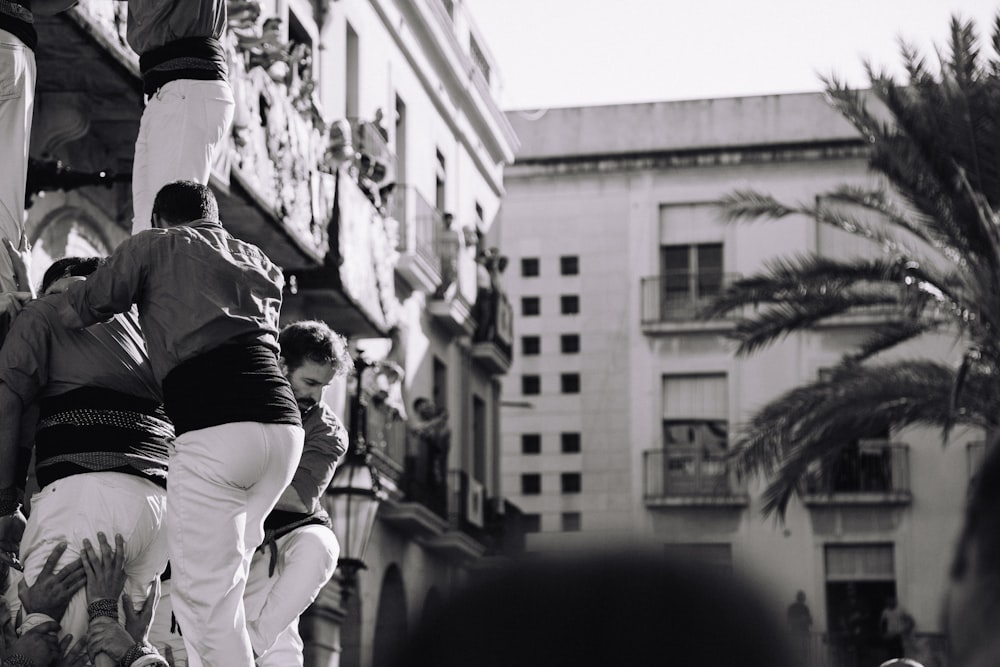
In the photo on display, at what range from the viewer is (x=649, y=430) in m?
45.6

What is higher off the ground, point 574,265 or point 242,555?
point 574,265

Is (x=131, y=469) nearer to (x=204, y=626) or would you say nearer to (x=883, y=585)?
(x=204, y=626)

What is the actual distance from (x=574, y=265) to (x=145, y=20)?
4208 cm

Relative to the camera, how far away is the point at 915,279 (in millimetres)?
19797

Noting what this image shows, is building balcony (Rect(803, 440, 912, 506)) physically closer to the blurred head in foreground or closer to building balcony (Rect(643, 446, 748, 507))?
building balcony (Rect(643, 446, 748, 507))

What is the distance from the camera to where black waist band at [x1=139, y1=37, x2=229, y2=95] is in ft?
22.6

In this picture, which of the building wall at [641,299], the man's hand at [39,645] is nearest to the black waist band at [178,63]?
the man's hand at [39,645]

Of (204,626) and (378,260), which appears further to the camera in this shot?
(378,260)

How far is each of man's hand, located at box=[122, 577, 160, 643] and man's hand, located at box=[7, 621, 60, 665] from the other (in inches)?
8.6

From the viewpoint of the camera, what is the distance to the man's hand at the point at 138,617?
540cm

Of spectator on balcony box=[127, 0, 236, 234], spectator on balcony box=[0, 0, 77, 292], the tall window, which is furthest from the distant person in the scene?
spectator on balcony box=[0, 0, 77, 292]

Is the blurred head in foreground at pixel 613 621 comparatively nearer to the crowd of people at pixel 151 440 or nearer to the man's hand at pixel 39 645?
the crowd of people at pixel 151 440

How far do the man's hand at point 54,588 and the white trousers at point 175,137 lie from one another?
171 cm

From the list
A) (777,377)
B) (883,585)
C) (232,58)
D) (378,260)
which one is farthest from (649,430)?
(232,58)
